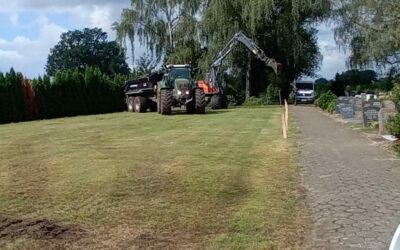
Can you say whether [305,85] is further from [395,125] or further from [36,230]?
[36,230]

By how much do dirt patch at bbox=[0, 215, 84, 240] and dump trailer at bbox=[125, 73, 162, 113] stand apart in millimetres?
30863

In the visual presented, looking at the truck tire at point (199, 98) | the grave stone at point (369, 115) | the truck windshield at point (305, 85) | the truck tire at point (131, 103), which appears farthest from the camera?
the truck windshield at point (305, 85)

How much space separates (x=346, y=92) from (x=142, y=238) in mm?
55362

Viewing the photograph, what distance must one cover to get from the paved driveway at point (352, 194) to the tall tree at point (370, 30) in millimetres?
16827

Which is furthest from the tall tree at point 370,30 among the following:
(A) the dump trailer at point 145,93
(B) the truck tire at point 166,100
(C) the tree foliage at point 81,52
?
(C) the tree foliage at point 81,52

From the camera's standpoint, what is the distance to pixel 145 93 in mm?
39438

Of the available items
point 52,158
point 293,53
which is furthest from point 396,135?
point 293,53

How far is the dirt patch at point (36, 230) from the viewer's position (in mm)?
6828

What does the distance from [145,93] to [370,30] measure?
49.2 feet

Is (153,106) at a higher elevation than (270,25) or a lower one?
lower

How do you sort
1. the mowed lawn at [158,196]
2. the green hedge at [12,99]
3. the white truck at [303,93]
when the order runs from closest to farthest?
1. the mowed lawn at [158,196]
2. the green hedge at [12,99]
3. the white truck at [303,93]

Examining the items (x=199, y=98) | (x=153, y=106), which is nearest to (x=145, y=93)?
(x=153, y=106)

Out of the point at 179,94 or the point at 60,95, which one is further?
the point at 60,95

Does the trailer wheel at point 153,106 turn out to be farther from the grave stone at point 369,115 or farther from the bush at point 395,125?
the bush at point 395,125
